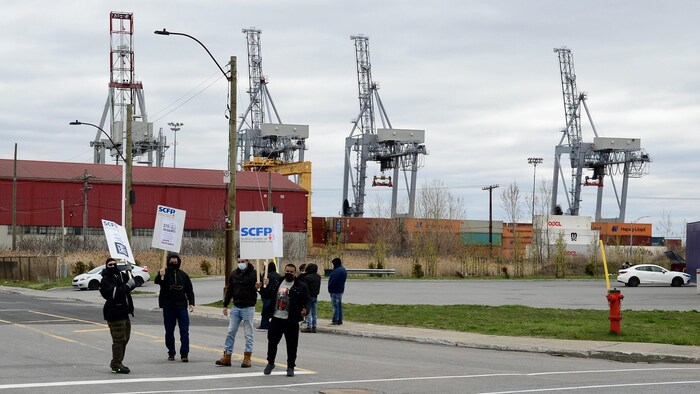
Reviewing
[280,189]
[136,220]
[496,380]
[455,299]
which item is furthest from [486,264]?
[496,380]

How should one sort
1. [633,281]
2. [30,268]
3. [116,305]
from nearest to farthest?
[116,305], [633,281], [30,268]

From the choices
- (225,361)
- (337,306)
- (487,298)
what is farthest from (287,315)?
(487,298)

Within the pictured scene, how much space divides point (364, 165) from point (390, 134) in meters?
6.44

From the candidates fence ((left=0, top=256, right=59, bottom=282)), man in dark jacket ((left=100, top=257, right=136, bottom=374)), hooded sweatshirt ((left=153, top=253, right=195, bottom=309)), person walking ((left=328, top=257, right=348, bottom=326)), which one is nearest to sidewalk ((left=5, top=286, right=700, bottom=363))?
person walking ((left=328, top=257, right=348, bottom=326))

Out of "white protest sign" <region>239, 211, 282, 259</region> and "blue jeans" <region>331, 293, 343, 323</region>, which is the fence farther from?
"white protest sign" <region>239, 211, 282, 259</region>

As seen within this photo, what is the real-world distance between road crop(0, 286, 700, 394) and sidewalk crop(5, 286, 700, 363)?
0.48 meters

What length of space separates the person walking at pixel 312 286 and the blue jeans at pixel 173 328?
221 centimetres

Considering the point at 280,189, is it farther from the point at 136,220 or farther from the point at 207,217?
the point at 136,220

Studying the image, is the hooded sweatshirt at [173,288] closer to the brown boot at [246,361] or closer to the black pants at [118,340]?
the brown boot at [246,361]

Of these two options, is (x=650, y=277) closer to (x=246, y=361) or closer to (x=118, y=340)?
(x=246, y=361)

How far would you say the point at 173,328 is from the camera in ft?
55.6

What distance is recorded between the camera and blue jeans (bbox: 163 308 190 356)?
54.9 feet

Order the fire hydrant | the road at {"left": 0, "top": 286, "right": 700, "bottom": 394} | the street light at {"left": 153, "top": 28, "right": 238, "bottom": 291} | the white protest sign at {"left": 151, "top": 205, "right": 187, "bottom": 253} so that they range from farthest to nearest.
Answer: the street light at {"left": 153, "top": 28, "right": 238, "bottom": 291}
the fire hydrant
the white protest sign at {"left": 151, "top": 205, "right": 187, "bottom": 253}
the road at {"left": 0, "top": 286, "right": 700, "bottom": 394}

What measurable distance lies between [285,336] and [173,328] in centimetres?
280
